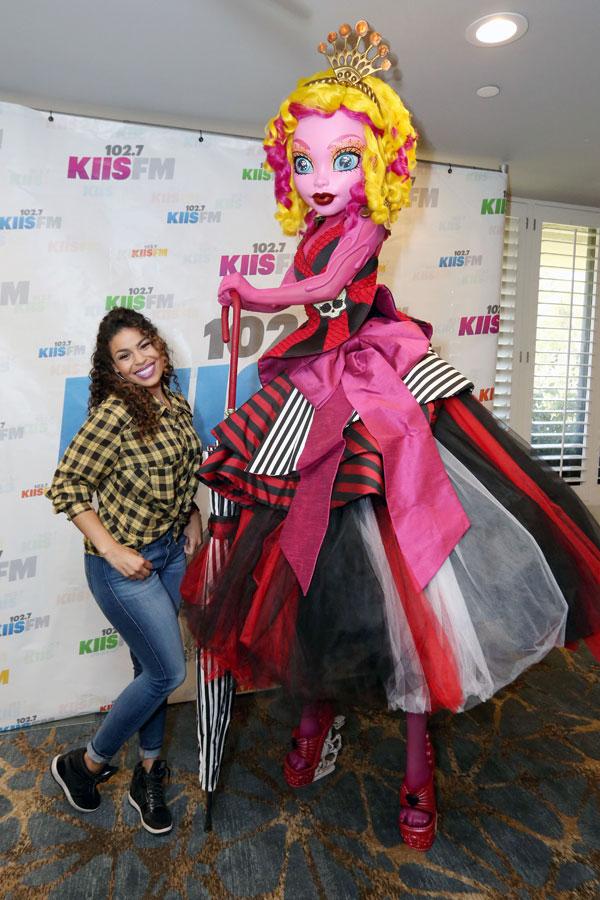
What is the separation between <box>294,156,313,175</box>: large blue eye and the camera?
1571mm

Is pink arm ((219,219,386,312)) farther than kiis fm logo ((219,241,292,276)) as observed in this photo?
No

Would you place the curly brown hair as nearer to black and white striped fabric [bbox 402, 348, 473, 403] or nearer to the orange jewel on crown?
black and white striped fabric [bbox 402, 348, 473, 403]

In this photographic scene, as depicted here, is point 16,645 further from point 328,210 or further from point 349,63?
point 349,63

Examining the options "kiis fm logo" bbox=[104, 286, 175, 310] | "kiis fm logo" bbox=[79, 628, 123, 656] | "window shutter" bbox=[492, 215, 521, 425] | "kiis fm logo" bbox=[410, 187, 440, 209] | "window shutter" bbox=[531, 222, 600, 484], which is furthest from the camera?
"window shutter" bbox=[531, 222, 600, 484]

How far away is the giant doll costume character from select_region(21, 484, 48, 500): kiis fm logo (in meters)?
1.00

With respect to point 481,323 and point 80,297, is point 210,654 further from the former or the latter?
point 481,323

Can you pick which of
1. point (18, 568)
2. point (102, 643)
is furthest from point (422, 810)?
point (18, 568)

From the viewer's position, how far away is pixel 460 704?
1207 mm

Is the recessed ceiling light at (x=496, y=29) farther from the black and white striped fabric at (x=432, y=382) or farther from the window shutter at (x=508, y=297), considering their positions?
the window shutter at (x=508, y=297)

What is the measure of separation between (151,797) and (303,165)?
1.84 meters

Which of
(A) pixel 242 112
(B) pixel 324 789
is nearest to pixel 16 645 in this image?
(B) pixel 324 789

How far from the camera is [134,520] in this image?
168 cm

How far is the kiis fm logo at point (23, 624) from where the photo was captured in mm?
2215

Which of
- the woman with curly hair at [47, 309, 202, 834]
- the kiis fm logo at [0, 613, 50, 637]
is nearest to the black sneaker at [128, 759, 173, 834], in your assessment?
the woman with curly hair at [47, 309, 202, 834]
